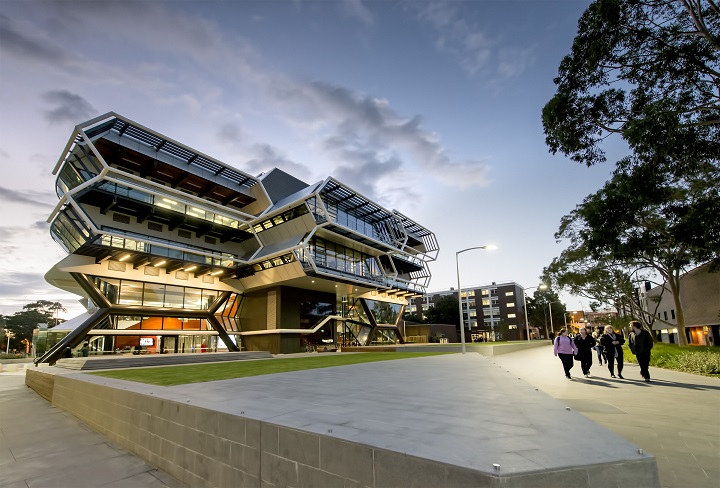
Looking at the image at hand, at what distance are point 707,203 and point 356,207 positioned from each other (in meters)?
30.9

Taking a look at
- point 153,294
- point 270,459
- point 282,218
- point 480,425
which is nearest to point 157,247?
point 153,294

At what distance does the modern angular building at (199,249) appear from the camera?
95.0ft

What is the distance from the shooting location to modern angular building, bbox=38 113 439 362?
29.0 metres

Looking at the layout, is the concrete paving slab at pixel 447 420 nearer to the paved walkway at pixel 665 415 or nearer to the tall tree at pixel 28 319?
the paved walkway at pixel 665 415

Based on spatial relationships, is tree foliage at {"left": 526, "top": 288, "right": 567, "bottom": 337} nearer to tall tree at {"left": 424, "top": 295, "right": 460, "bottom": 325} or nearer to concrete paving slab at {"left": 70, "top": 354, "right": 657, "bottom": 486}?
tall tree at {"left": 424, "top": 295, "right": 460, "bottom": 325}

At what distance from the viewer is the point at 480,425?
14.8ft

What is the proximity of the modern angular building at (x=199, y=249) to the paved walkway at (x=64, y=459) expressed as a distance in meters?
20.4

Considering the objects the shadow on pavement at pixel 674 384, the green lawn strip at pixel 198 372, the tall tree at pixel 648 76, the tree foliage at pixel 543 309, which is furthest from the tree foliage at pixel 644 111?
the tree foliage at pixel 543 309

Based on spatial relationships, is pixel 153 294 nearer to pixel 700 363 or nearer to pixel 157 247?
pixel 157 247

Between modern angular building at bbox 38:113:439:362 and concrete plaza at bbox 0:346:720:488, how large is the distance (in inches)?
851

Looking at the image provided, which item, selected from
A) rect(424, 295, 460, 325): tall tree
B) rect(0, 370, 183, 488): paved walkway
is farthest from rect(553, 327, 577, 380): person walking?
rect(424, 295, 460, 325): tall tree

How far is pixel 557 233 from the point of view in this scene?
121 feet

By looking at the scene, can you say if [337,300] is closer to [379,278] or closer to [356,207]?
[379,278]

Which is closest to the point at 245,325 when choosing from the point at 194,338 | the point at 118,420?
the point at 194,338
